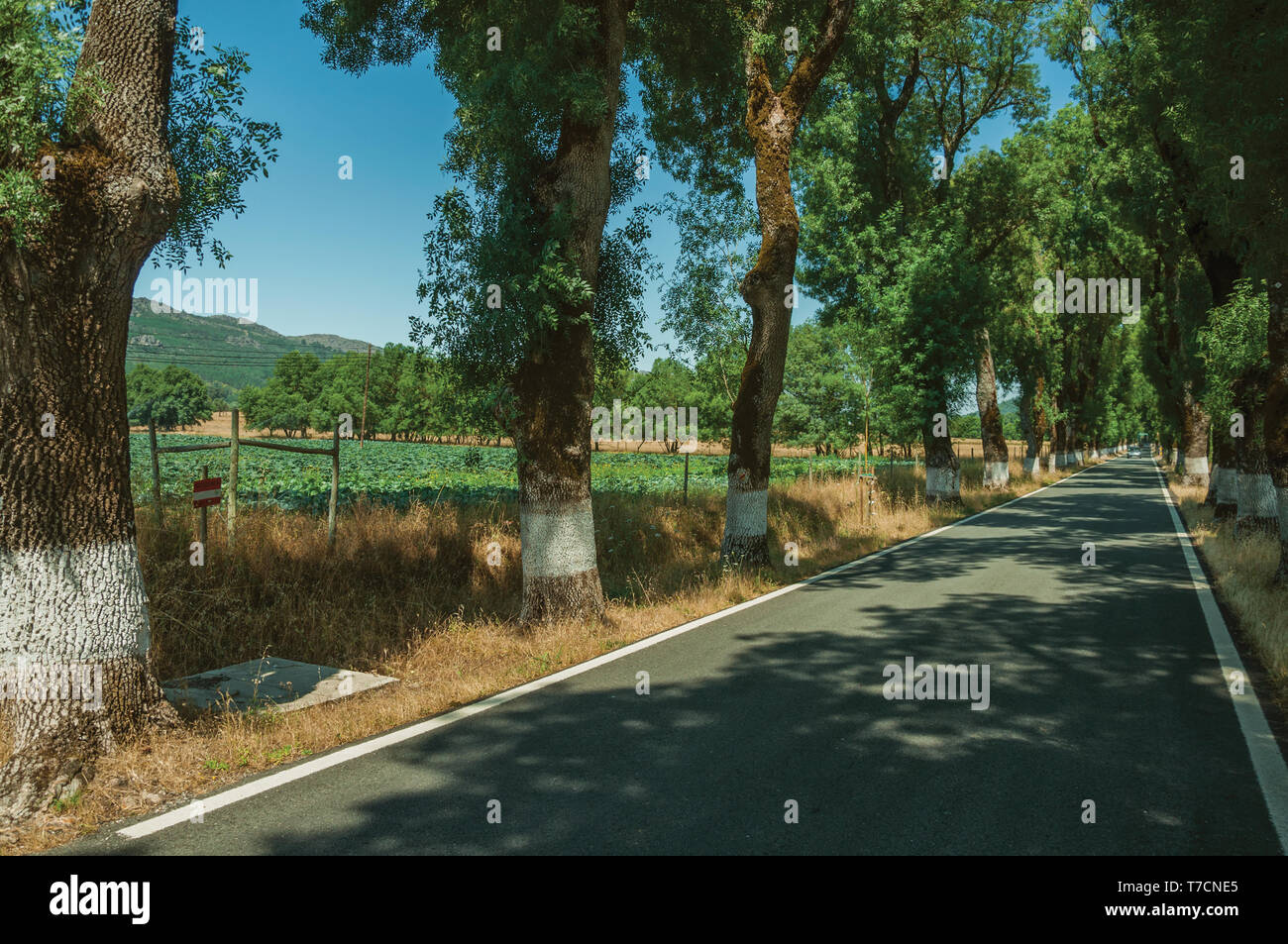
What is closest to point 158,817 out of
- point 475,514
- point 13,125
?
point 13,125

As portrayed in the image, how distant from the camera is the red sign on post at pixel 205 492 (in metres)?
8.12

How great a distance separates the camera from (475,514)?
40.4ft

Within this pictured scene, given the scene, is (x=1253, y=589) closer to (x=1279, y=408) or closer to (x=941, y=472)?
(x=1279, y=408)

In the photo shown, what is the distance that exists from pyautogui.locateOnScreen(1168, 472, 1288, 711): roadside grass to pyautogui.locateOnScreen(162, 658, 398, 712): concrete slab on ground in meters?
7.23

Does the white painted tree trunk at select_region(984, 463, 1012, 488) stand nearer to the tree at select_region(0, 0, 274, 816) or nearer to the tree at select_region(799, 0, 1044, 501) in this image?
the tree at select_region(799, 0, 1044, 501)

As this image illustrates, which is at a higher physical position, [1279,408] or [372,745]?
[1279,408]

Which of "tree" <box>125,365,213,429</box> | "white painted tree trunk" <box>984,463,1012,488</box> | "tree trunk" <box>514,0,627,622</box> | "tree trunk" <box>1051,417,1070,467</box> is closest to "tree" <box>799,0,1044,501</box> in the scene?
"white painted tree trunk" <box>984,463,1012,488</box>

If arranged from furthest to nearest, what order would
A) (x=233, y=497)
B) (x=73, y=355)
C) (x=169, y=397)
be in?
(x=169, y=397)
(x=233, y=497)
(x=73, y=355)

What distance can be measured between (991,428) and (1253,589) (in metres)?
22.7

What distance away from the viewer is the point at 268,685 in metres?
6.33

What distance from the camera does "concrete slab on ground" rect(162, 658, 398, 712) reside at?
5781mm

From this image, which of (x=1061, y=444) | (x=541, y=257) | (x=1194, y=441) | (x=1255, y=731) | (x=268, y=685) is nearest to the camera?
(x=1255, y=731)

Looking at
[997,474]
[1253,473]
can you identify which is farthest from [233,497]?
[997,474]

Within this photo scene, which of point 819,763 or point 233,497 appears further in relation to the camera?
point 233,497
